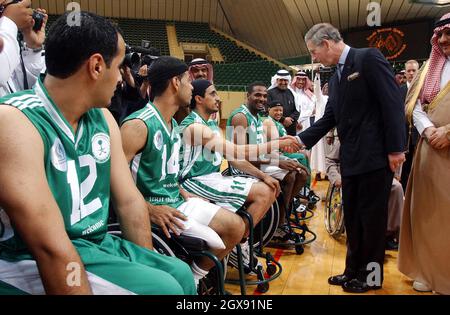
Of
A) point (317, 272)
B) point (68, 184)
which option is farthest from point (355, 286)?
Answer: point (68, 184)

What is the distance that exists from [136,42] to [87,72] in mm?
17220

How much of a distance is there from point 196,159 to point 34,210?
5.93ft

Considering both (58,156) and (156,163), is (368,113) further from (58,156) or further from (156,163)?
(58,156)

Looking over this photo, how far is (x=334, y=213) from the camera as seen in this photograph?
13.5ft

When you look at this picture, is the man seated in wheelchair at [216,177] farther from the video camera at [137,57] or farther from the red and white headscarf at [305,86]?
the red and white headscarf at [305,86]

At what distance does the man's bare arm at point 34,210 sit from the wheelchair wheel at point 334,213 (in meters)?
3.26

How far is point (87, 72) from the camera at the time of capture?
126 centimetres

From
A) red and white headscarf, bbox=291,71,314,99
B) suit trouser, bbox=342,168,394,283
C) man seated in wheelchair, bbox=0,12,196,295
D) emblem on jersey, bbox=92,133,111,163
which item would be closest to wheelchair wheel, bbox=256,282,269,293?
suit trouser, bbox=342,168,394,283

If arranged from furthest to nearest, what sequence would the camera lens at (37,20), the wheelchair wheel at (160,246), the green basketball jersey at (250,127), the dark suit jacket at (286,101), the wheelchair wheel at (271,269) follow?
the dark suit jacket at (286,101)
the green basketball jersey at (250,127)
the wheelchair wheel at (271,269)
the camera lens at (37,20)
the wheelchair wheel at (160,246)

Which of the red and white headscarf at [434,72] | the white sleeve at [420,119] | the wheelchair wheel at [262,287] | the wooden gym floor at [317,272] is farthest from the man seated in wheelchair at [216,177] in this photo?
the red and white headscarf at [434,72]

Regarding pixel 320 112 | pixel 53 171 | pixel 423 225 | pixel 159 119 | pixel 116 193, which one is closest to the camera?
pixel 53 171

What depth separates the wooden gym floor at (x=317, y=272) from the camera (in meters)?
2.81
